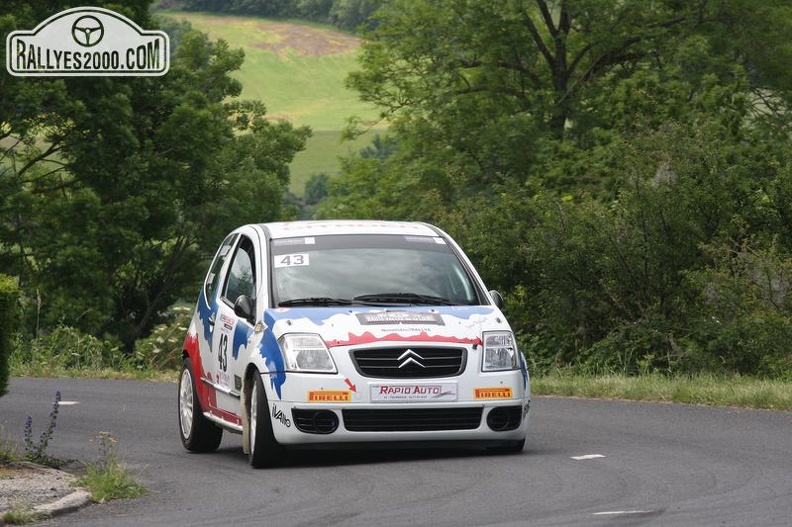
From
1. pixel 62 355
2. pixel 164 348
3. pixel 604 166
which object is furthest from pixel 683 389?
pixel 604 166

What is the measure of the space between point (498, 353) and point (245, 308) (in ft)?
6.34

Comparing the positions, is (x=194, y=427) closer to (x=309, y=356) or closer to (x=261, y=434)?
(x=261, y=434)

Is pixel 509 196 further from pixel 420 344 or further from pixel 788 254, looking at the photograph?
pixel 420 344

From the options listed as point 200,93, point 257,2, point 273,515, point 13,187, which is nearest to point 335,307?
point 273,515

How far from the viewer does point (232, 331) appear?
1230cm

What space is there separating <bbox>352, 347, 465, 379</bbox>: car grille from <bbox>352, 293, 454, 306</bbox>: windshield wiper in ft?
2.68

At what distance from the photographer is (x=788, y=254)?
2148 centimetres

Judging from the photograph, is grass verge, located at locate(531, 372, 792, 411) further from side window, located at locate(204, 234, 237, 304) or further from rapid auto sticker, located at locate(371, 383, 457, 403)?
side window, located at locate(204, 234, 237, 304)

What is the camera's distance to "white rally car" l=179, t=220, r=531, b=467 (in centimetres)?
1111

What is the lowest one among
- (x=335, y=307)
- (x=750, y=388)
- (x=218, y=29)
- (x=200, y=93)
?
(x=750, y=388)

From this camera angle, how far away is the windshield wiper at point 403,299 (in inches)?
469

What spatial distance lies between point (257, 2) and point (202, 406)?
160m

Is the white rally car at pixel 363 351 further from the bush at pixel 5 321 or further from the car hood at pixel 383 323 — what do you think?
the bush at pixel 5 321

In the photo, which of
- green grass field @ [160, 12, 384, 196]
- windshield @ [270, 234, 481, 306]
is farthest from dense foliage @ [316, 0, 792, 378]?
green grass field @ [160, 12, 384, 196]
